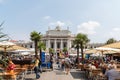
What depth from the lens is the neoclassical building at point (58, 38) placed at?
16112 cm

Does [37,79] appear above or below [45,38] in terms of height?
below

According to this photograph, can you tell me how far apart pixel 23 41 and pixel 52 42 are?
16.3 m

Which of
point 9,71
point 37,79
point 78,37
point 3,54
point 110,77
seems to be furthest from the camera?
point 78,37

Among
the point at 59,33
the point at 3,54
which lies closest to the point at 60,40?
the point at 59,33

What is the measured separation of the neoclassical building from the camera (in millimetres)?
161125

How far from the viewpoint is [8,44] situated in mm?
19938

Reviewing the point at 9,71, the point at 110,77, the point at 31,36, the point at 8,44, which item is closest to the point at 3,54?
the point at 110,77

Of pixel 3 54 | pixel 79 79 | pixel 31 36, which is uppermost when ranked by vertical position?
pixel 31 36

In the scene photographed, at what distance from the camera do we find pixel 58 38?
16175cm

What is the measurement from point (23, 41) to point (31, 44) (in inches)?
261

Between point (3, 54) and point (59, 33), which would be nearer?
point (3, 54)

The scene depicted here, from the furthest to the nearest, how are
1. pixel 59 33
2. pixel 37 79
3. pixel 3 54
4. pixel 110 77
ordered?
pixel 59 33 < pixel 37 79 < pixel 110 77 < pixel 3 54

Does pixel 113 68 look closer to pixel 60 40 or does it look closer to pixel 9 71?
pixel 9 71

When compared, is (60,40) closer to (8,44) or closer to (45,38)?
(45,38)
